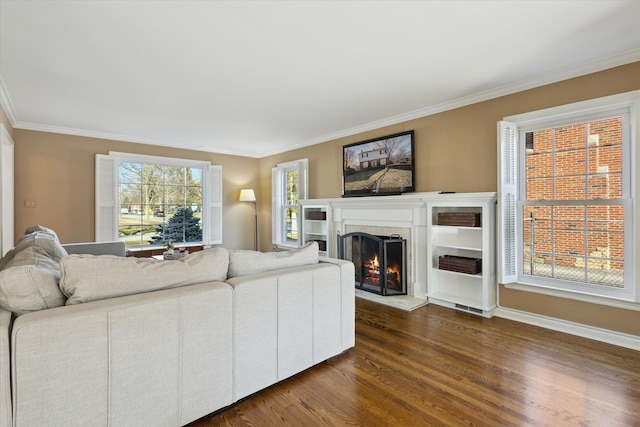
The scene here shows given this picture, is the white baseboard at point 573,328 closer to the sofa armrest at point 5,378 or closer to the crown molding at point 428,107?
the crown molding at point 428,107

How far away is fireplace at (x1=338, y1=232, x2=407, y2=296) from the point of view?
13.2 feet

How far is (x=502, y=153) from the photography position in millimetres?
3082

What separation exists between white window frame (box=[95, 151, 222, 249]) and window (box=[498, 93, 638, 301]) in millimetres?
4972

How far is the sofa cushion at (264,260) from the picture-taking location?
196cm

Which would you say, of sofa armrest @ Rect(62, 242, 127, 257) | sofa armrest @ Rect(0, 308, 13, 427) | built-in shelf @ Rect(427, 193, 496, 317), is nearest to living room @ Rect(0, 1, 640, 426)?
built-in shelf @ Rect(427, 193, 496, 317)

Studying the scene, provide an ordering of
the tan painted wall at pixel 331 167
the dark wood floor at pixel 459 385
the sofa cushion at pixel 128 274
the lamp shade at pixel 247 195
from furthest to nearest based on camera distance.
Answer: the lamp shade at pixel 247 195 < the tan painted wall at pixel 331 167 < the dark wood floor at pixel 459 385 < the sofa cushion at pixel 128 274

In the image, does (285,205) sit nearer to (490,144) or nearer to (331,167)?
(331,167)

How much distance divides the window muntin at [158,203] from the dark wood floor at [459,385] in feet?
14.6

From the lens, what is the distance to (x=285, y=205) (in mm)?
6297

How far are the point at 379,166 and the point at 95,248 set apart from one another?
13.1ft

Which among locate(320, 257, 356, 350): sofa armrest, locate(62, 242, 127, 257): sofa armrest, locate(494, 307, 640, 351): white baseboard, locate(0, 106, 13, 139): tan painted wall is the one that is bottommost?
locate(494, 307, 640, 351): white baseboard

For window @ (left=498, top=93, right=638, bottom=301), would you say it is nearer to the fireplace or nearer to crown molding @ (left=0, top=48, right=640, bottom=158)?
crown molding @ (left=0, top=48, right=640, bottom=158)

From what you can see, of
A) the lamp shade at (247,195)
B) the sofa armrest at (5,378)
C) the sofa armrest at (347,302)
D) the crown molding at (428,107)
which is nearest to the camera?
the sofa armrest at (5,378)

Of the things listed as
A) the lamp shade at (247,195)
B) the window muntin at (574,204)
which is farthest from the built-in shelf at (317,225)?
the window muntin at (574,204)
